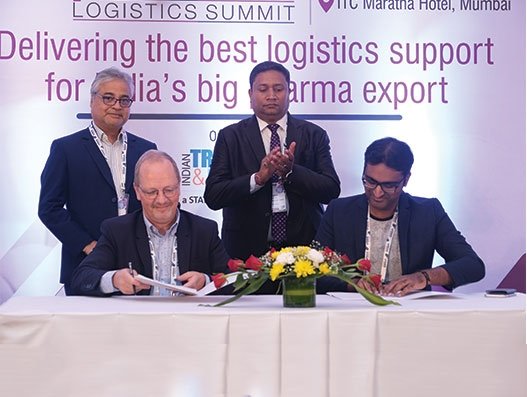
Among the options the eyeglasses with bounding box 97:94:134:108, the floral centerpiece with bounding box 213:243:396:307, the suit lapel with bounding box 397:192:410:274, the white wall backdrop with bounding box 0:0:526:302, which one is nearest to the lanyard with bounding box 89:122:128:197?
the eyeglasses with bounding box 97:94:134:108

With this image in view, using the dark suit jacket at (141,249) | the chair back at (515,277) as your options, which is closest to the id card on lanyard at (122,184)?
the dark suit jacket at (141,249)

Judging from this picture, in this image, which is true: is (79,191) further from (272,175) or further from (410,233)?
(410,233)

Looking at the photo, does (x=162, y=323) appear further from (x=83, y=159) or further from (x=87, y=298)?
(x=83, y=159)

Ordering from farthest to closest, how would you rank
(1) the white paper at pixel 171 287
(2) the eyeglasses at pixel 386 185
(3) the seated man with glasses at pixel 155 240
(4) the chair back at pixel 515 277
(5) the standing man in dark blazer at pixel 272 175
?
(4) the chair back at pixel 515 277, (5) the standing man in dark blazer at pixel 272 175, (2) the eyeglasses at pixel 386 185, (3) the seated man with glasses at pixel 155 240, (1) the white paper at pixel 171 287

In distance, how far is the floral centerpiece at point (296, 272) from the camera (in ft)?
11.1

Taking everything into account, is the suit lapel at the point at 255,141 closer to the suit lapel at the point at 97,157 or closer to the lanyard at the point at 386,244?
the suit lapel at the point at 97,157

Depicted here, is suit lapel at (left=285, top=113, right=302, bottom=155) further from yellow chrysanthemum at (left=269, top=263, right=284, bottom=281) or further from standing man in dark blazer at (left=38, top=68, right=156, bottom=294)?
yellow chrysanthemum at (left=269, top=263, right=284, bottom=281)

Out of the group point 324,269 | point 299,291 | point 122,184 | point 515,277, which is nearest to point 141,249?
point 299,291

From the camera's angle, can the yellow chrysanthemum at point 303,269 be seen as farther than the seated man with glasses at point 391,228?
No

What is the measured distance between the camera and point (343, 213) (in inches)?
176

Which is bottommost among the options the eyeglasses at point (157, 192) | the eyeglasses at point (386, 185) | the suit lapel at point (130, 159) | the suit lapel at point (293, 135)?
the eyeglasses at point (157, 192)

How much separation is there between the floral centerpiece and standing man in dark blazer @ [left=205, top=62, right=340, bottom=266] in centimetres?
159

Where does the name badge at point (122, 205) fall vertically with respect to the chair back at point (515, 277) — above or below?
above

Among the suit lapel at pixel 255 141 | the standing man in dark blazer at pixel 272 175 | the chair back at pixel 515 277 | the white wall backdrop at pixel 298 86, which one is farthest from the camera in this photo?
the chair back at pixel 515 277
